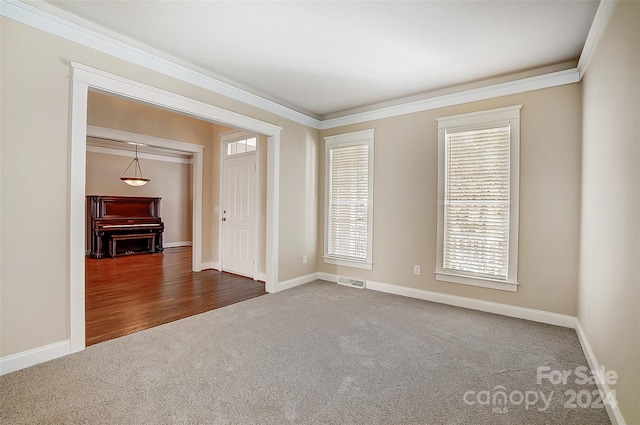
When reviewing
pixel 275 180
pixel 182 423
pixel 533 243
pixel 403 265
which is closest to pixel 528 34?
pixel 533 243

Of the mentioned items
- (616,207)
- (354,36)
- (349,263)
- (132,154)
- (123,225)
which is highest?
(354,36)

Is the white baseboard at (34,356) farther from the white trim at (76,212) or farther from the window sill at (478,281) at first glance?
the window sill at (478,281)

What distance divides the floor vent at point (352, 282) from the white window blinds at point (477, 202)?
1278 mm

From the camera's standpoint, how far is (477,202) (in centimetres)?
366

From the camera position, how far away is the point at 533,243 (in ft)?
10.9

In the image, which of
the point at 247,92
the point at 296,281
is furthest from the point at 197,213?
the point at 247,92

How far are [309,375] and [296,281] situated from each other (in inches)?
101

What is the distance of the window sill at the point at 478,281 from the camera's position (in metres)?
3.46

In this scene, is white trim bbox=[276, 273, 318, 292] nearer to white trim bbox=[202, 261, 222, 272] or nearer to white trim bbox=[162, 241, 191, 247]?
white trim bbox=[202, 261, 222, 272]

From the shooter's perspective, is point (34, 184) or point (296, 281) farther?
point (296, 281)

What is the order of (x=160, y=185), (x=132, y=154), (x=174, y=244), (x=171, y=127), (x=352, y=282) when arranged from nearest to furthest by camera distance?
(x=352, y=282)
(x=171, y=127)
(x=132, y=154)
(x=160, y=185)
(x=174, y=244)

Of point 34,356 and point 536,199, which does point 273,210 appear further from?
point 536,199

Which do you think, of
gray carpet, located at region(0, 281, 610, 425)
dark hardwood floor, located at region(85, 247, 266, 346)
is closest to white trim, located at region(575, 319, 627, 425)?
gray carpet, located at region(0, 281, 610, 425)

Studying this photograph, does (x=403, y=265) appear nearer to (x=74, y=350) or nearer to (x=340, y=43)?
(x=340, y=43)
